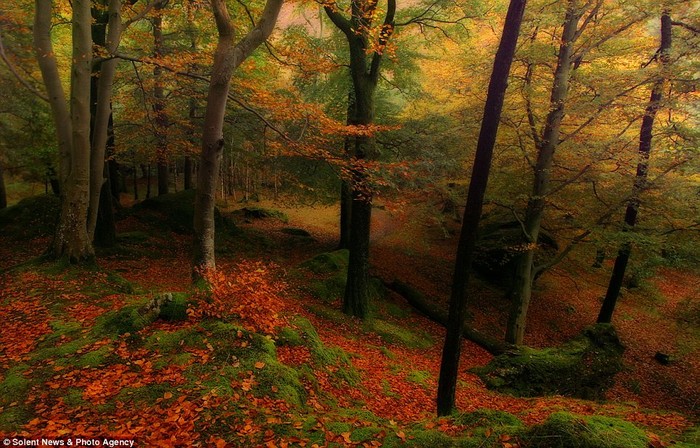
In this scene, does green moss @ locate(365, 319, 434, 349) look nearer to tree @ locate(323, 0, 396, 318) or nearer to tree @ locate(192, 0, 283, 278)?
tree @ locate(323, 0, 396, 318)

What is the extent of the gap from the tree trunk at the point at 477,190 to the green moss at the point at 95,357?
4.85m

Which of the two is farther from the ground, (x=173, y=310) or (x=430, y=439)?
(x=173, y=310)

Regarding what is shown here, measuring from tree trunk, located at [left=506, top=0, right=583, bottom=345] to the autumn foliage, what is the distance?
8760 millimetres

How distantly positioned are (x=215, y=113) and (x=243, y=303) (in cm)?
368

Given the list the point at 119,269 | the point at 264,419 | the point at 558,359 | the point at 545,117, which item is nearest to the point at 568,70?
the point at 545,117

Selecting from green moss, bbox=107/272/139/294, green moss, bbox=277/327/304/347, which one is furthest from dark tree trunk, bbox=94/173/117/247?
green moss, bbox=277/327/304/347

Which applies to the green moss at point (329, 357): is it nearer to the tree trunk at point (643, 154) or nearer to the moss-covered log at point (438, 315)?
the moss-covered log at point (438, 315)

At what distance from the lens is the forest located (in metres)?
4.52

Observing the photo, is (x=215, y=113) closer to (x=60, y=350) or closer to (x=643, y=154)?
(x=60, y=350)

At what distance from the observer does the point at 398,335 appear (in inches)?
450

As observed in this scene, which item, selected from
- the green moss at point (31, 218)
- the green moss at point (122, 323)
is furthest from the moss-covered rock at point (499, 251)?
the green moss at point (31, 218)

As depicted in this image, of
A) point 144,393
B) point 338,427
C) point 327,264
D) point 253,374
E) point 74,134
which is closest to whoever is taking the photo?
point 338,427

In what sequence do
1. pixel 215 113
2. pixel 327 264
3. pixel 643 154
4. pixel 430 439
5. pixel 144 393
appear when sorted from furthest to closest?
pixel 327 264
pixel 643 154
pixel 215 113
pixel 144 393
pixel 430 439

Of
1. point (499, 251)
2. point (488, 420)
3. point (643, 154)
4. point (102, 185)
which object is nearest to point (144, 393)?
point (488, 420)
